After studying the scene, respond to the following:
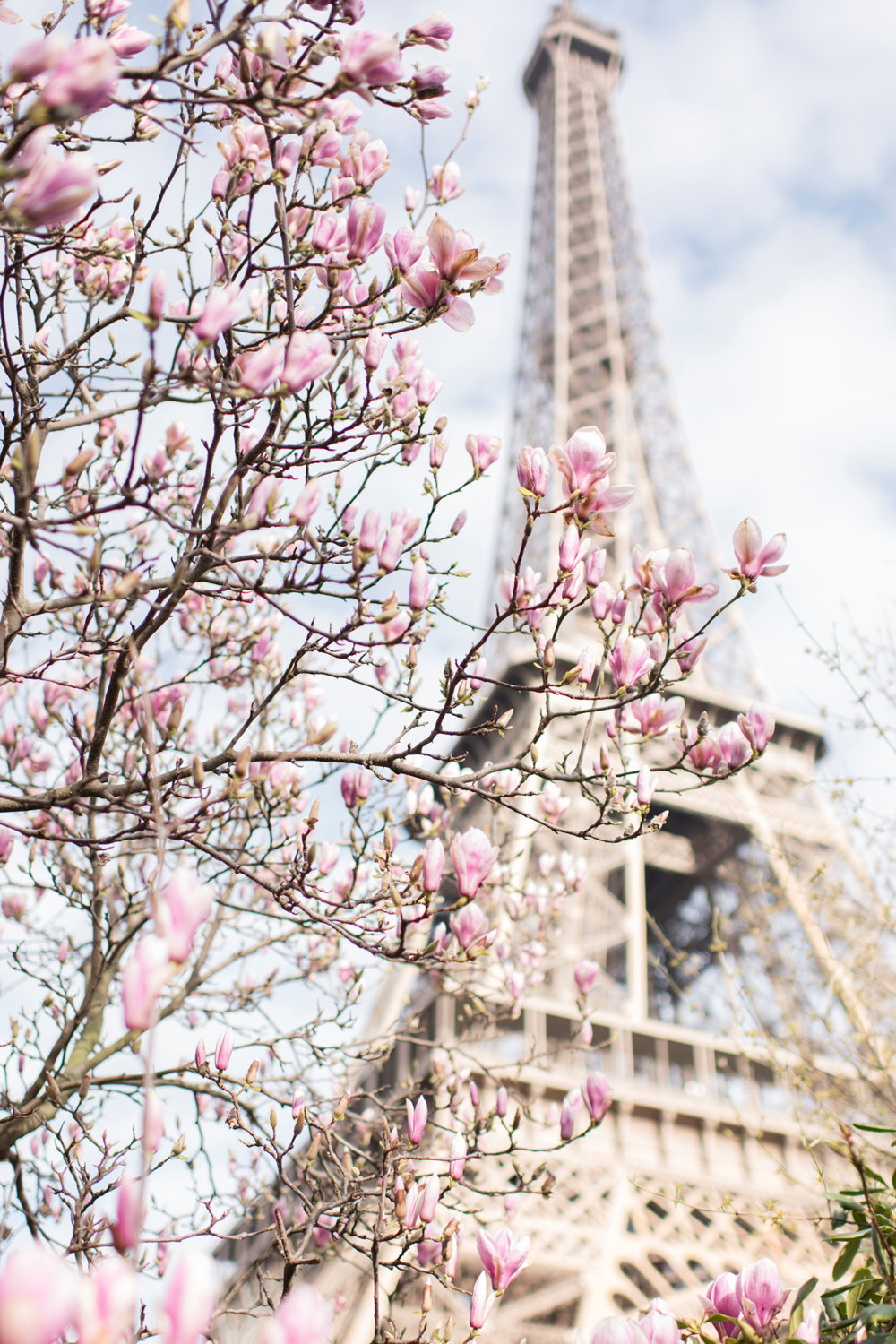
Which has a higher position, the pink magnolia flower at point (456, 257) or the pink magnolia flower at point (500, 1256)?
the pink magnolia flower at point (456, 257)

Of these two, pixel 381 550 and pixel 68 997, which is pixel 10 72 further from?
pixel 68 997

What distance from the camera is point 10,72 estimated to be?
132 centimetres

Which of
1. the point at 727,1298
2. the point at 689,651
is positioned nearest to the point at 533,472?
the point at 689,651

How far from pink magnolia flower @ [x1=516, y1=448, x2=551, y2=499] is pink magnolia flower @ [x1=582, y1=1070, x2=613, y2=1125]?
5.43 ft

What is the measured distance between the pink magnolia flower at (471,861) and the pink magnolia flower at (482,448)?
36.5 inches

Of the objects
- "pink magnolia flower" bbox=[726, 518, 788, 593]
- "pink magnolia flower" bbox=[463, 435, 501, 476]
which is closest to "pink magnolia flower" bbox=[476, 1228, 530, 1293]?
"pink magnolia flower" bbox=[726, 518, 788, 593]

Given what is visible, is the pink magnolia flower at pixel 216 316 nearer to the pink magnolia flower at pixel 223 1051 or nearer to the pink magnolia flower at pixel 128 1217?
the pink magnolia flower at pixel 128 1217

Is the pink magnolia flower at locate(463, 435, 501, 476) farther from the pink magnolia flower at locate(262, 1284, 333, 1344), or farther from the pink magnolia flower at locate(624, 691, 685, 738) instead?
the pink magnolia flower at locate(262, 1284, 333, 1344)

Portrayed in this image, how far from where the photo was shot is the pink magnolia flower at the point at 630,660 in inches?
89.0

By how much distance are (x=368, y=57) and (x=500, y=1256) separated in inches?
95.9

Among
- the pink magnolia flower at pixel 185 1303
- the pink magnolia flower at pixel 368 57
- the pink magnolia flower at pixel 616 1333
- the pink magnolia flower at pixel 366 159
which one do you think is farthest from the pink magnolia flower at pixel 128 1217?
the pink magnolia flower at pixel 366 159

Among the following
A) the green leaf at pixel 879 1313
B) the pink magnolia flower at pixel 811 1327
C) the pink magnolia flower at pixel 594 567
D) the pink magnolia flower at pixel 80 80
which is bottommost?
the pink magnolia flower at pixel 811 1327

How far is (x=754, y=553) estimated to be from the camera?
2178 millimetres

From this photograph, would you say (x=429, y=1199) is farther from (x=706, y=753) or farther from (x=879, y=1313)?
(x=706, y=753)
